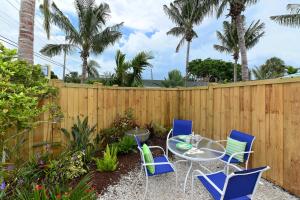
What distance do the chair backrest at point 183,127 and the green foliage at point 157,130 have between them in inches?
37.7

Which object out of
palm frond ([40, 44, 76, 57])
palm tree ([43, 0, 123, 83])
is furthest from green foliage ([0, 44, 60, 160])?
palm frond ([40, 44, 76, 57])

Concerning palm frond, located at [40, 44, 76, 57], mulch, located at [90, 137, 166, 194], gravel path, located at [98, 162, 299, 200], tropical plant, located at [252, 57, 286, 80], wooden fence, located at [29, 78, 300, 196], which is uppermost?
tropical plant, located at [252, 57, 286, 80]

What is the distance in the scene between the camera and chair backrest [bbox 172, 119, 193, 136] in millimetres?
4562

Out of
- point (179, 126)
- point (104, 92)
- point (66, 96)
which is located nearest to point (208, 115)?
point (179, 126)

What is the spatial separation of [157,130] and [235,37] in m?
13.8

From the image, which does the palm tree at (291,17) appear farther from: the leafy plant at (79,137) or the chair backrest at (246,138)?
the leafy plant at (79,137)

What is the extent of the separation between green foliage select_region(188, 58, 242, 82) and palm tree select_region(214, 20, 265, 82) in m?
8.68

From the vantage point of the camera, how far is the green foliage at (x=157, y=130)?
→ 5.53 m

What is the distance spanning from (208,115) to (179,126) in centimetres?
83

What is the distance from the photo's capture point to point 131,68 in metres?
6.88

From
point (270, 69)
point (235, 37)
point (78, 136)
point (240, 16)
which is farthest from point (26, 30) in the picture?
point (270, 69)

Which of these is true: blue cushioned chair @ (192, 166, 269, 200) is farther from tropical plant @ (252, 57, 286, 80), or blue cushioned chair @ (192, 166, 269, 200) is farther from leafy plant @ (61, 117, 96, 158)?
tropical plant @ (252, 57, 286, 80)

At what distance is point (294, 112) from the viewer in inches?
106

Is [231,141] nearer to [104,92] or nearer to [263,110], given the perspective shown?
[263,110]
